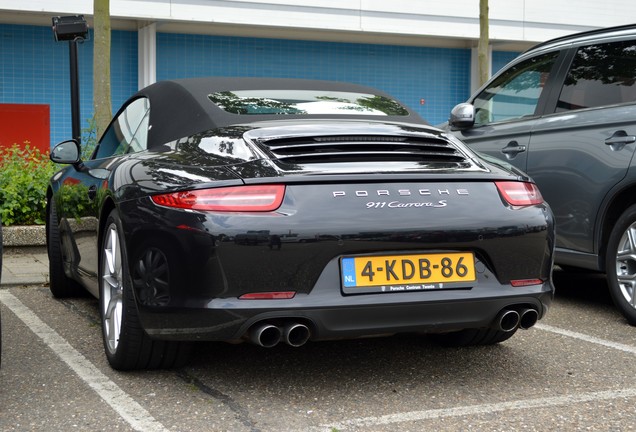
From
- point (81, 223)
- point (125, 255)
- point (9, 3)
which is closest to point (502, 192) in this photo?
point (125, 255)

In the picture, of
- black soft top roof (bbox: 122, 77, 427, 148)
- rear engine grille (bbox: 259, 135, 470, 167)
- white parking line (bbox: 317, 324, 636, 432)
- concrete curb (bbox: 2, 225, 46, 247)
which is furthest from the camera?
concrete curb (bbox: 2, 225, 46, 247)

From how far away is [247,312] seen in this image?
3596 mm

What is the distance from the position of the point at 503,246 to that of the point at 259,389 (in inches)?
46.4

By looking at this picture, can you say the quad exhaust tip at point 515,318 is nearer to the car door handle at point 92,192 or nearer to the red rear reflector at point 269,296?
the red rear reflector at point 269,296

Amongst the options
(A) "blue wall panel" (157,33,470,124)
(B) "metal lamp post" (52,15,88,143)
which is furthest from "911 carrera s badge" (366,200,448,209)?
(A) "blue wall panel" (157,33,470,124)

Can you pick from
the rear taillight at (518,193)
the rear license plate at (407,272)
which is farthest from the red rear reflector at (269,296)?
the rear taillight at (518,193)

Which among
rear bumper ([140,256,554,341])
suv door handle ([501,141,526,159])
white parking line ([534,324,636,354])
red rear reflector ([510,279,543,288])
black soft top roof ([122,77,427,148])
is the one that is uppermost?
black soft top roof ([122,77,427,148])

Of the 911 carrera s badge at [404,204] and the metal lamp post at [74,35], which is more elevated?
the metal lamp post at [74,35]

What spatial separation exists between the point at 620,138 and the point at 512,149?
40.4 inches

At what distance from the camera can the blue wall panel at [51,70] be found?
18141mm

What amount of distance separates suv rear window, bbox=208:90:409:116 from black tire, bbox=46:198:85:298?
1.83 m

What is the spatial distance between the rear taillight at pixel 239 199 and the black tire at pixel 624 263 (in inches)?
103

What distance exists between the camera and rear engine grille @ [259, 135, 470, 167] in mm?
3879

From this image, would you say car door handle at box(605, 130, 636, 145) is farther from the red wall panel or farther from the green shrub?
the red wall panel
